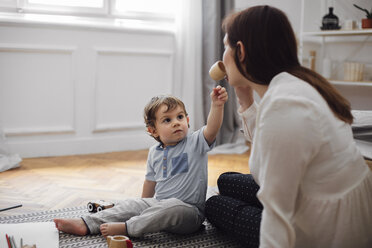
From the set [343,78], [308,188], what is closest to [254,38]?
[308,188]

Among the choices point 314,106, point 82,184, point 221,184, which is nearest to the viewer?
point 314,106

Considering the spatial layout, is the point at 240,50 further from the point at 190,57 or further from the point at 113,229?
the point at 190,57

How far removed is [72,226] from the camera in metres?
1.45

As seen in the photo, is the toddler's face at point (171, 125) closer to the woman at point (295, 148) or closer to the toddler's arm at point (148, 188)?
the toddler's arm at point (148, 188)

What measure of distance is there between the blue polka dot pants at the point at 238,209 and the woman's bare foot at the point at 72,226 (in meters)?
0.43

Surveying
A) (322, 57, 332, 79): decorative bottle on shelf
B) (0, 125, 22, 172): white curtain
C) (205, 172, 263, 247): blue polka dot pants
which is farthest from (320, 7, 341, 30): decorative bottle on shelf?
(0, 125, 22, 172): white curtain

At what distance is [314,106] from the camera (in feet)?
2.75

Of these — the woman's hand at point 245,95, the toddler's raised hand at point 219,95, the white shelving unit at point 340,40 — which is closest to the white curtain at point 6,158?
the toddler's raised hand at point 219,95

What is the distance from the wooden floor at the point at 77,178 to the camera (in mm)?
1874

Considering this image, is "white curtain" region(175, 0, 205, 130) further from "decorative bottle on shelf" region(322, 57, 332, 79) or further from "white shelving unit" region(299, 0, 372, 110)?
"decorative bottle on shelf" region(322, 57, 332, 79)

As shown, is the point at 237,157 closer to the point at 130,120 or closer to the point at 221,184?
the point at 130,120

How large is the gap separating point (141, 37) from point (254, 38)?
6.93 ft

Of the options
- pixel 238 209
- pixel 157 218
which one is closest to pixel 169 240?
pixel 157 218

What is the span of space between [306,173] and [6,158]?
6.52ft
